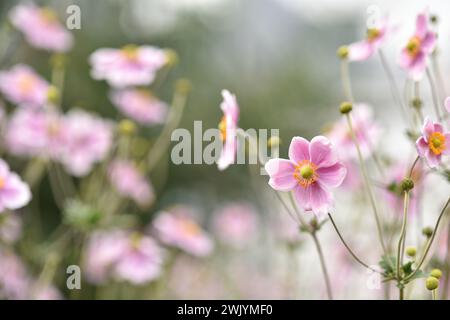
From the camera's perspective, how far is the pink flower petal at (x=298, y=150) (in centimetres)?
53

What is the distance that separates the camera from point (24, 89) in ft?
3.44

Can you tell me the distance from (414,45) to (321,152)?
0.21 meters

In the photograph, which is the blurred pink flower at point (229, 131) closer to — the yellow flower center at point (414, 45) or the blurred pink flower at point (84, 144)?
the yellow flower center at point (414, 45)

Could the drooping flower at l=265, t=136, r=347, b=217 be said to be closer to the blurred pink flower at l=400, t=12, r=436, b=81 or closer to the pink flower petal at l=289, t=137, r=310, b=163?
the pink flower petal at l=289, t=137, r=310, b=163

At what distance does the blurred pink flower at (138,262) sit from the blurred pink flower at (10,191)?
29cm

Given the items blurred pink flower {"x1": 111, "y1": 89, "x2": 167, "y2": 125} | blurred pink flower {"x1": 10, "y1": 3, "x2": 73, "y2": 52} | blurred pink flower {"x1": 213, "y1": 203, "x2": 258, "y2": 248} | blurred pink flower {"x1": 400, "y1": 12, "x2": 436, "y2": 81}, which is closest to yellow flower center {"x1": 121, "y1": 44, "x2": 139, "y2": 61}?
blurred pink flower {"x1": 111, "y1": 89, "x2": 167, "y2": 125}

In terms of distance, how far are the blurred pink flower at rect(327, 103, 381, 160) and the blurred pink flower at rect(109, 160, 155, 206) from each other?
344 millimetres

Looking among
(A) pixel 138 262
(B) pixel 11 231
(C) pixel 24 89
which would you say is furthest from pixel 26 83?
(A) pixel 138 262

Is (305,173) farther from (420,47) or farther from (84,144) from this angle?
(84,144)

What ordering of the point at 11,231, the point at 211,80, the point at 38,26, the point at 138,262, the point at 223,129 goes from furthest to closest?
1. the point at 211,80
2. the point at 38,26
3. the point at 11,231
4. the point at 138,262
5. the point at 223,129

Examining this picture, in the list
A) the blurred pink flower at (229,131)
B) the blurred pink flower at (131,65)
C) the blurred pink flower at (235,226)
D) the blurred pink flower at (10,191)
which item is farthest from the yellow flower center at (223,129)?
the blurred pink flower at (235,226)

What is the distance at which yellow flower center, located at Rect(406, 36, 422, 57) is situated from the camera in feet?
2.20
